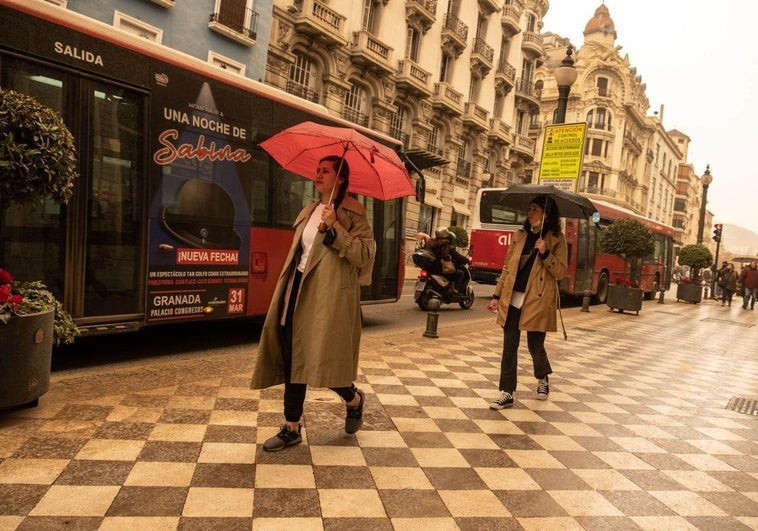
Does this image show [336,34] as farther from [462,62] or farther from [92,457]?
[92,457]

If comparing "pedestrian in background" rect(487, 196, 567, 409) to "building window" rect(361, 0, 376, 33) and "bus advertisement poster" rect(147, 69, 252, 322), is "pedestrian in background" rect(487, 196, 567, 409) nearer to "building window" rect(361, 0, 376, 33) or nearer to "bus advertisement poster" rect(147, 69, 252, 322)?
"bus advertisement poster" rect(147, 69, 252, 322)

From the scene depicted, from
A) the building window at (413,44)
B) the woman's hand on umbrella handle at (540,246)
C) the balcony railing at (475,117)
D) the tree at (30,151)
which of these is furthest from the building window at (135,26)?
the balcony railing at (475,117)

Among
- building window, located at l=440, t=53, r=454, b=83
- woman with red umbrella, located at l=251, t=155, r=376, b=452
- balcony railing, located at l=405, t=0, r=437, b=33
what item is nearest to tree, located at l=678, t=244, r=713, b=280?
building window, located at l=440, t=53, r=454, b=83

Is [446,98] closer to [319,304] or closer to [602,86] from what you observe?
[319,304]

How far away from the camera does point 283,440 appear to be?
137 inches

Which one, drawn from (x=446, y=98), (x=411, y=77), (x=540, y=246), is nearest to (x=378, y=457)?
(x=540, y=246)

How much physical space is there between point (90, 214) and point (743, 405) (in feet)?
22.7

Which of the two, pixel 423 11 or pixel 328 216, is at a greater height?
pixel 423 11

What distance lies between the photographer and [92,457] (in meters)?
3.13

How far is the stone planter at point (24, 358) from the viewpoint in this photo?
11.5 ft

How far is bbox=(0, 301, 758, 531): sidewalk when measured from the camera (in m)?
2.74

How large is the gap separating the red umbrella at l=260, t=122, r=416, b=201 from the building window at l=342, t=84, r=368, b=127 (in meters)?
19.3

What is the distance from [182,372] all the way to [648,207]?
69.7 meters

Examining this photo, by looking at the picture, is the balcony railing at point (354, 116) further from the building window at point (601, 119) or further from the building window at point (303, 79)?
the building window at point (601, 119)
